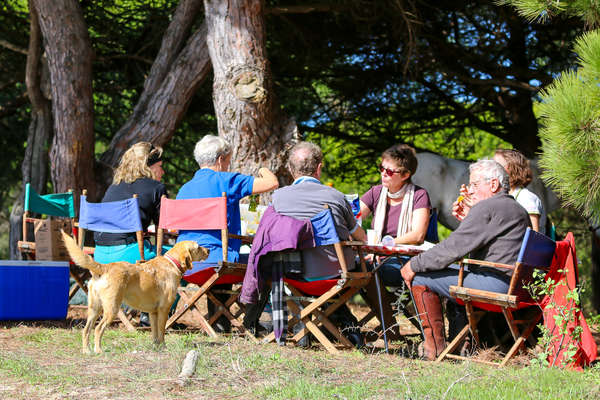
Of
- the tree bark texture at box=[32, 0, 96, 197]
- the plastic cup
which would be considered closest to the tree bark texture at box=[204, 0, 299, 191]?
the tree bark texture at box=[32, 0, 96, 197]

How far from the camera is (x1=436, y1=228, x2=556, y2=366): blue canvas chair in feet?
12.4

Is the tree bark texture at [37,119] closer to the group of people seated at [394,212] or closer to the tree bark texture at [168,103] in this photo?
the tree bark texture at [168,103]

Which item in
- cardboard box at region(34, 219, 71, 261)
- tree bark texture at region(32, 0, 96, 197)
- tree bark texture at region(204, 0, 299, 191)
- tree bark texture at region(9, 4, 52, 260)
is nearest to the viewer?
cardboard box at region(34, 219, 71, 261)

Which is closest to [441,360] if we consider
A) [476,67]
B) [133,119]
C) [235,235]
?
[235,235]

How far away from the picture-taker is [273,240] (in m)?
4.16

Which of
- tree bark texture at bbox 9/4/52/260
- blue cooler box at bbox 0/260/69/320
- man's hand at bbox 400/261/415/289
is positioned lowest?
blue cooler box at bbox 0/260/69/320

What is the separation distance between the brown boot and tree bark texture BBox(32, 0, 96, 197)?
495 centimetres

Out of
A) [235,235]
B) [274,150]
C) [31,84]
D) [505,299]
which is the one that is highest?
[31,84]

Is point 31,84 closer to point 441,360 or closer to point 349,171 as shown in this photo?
point 349,171

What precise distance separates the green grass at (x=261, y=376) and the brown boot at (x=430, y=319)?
8.5 inches

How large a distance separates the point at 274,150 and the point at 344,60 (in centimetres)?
360

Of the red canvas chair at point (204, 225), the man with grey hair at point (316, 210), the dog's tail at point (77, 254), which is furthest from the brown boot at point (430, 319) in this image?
the dog's tail at point (77, 254)

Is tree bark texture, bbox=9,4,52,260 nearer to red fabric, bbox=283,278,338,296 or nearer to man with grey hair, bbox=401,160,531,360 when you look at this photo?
red fabric, bbox=283,278,338,296

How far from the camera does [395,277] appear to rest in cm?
485
